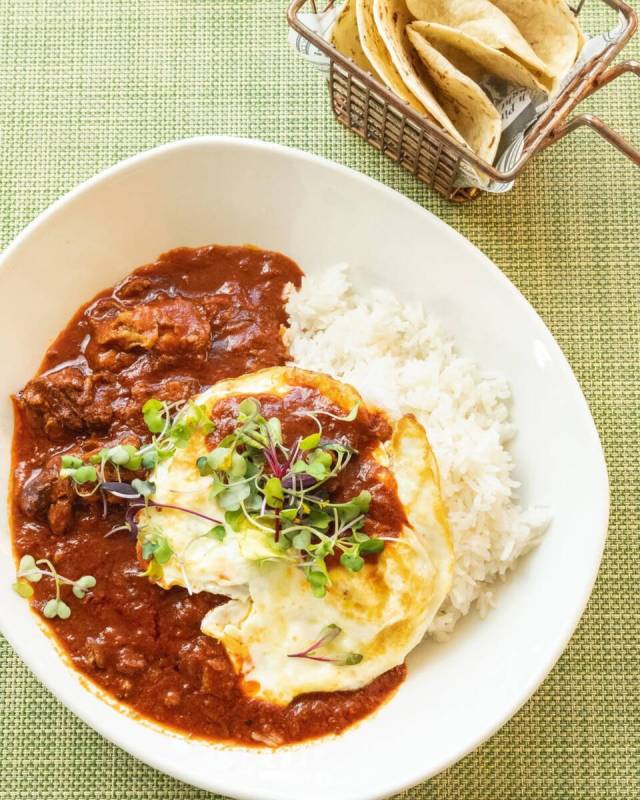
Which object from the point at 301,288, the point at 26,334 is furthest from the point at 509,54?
the point at 26,334

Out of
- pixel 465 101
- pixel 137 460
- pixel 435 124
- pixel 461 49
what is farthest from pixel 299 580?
pixel 461 49

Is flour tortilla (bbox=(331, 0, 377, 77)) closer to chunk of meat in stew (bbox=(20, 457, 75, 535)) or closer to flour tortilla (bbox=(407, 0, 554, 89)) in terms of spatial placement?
flour tortilla (bbox=(407, 0, 554, 89))

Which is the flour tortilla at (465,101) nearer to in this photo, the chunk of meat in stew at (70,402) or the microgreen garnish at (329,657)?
the chunk of meat in stew at (70,402)

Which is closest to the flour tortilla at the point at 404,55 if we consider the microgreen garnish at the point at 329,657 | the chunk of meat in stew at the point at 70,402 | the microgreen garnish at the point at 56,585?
the chunk of meat in stew at the point at 70,402

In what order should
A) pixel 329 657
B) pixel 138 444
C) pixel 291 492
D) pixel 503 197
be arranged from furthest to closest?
pixel 503 197
pixel 138 444
pixel 329 657
pixel 291 492

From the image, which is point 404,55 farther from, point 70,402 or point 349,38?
point 70,402
